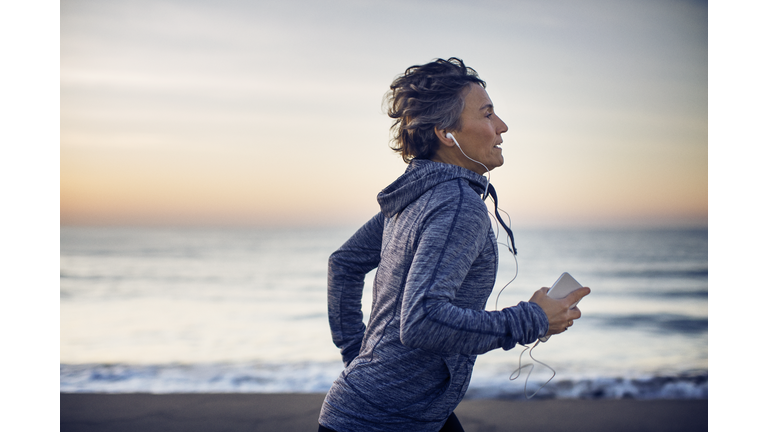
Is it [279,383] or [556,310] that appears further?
[279,383]

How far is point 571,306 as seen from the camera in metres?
0.96

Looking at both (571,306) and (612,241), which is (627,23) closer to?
(571,306)

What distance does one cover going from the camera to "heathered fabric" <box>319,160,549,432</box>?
838mm

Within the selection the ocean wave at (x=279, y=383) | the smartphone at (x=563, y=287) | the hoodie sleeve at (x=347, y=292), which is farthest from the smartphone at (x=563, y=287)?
the ocean wave at (x=279, y=383)

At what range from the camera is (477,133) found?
110 cm

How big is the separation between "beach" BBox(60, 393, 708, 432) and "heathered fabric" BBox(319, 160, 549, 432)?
6.68 ft

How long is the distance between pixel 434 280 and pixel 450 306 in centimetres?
5

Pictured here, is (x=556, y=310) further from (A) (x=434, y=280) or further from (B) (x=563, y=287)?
(A) (x=434, y=280)

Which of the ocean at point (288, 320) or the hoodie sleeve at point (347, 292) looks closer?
the hoodie sleeve at point (347, 292)

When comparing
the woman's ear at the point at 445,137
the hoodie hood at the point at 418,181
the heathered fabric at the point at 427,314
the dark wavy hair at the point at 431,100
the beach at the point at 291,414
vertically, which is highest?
the dark wavy hair at the point at 431,100

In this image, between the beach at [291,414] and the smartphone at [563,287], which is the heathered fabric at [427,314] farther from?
the beach at [291,414]

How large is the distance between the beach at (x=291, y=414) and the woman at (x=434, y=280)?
77.7 inches

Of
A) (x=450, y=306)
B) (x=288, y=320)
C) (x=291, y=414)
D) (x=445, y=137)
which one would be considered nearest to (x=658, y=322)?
(x=288, y=320)

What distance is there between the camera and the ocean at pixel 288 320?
4.85 metres
